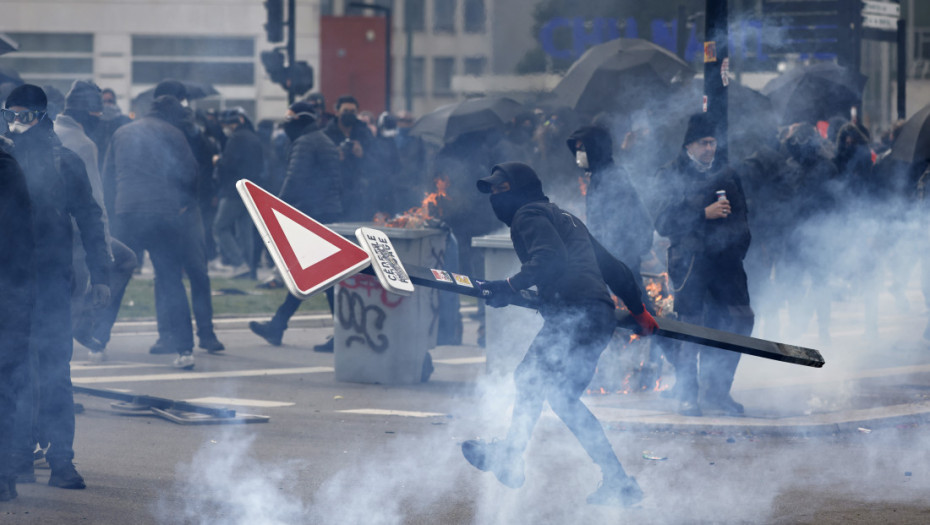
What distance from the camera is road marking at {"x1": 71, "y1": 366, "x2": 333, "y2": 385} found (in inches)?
359

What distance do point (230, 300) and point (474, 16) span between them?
8.04 metres

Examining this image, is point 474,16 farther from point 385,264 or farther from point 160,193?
point 385,264

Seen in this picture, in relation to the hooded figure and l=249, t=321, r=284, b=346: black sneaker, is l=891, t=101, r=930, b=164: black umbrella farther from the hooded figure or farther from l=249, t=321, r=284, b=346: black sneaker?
l=249, t=321, r=284, b=346: black sneaker

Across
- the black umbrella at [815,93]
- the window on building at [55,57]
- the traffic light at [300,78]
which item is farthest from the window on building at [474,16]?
the window on building at [55,57]

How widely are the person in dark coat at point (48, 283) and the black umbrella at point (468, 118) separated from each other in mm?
6958

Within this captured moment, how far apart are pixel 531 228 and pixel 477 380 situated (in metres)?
3.95

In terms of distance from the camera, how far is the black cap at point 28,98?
6090 millimetres

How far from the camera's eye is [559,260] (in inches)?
217

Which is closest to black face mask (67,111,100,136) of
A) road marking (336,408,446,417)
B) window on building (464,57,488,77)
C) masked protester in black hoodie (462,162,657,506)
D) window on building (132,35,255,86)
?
road marking (336,408,446,417)

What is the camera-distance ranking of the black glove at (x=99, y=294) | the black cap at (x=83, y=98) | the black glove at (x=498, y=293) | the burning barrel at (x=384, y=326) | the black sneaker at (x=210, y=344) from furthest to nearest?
the black sneaker at (x=210, y=344), the black cap at (x=83, y=98), the burning barrel at (x=384, y=326), the black glove at (x=99, y=294), the black glove at (x=498, y=293)

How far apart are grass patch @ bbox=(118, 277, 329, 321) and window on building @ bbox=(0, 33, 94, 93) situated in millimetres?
19648

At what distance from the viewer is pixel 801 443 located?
7.26 metres

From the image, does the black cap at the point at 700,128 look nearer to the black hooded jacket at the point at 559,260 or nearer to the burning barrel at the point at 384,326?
the burning barrel at the point at 384,326

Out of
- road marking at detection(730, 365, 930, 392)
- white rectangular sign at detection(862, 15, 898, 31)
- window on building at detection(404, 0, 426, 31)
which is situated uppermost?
window on building at detection(404, 0, 426, 31)
